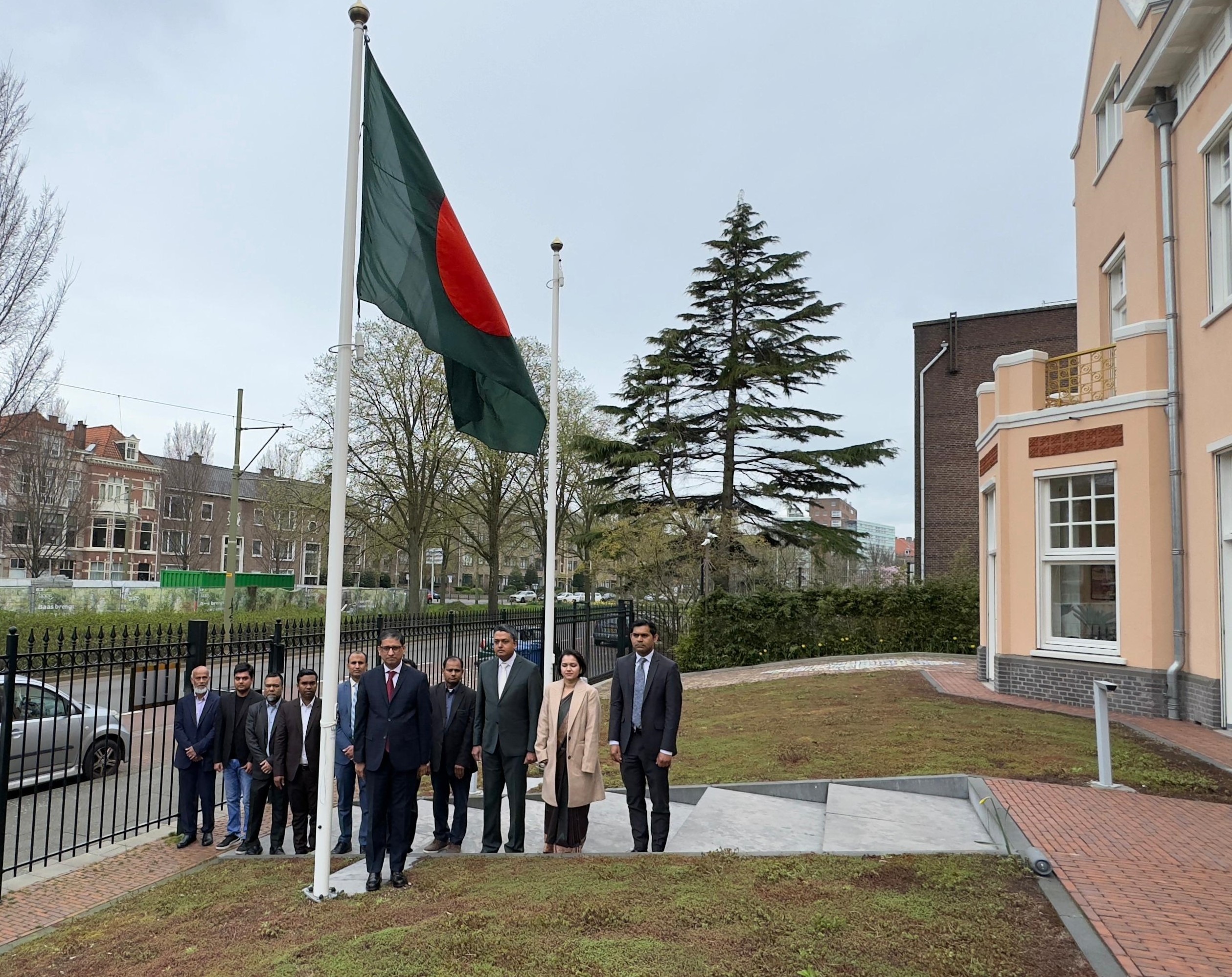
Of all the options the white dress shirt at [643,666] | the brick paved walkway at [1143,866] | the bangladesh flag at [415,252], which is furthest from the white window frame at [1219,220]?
the bangladesh flag at [415,252]

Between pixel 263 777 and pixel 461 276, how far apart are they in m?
4.75

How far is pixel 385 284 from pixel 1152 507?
1039 centimetres

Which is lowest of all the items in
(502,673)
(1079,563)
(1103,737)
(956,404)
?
(1103,737)

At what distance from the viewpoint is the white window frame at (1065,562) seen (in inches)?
465

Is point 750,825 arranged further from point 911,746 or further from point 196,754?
point 196,754

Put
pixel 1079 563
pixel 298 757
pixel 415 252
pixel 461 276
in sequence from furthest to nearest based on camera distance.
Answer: pixel 1079 563 → pixel 298 757 → pixel 461 276 → pixel 415 252

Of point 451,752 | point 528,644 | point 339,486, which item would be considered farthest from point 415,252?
point 528,644

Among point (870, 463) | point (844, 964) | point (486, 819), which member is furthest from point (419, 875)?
point (870, 463)

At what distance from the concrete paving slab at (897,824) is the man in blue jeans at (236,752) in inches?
202

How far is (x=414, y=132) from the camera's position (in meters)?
6.40

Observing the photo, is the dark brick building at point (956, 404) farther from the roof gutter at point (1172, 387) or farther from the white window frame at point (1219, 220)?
the white window frame at point (1219, 220)

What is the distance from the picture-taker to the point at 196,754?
7.93 m

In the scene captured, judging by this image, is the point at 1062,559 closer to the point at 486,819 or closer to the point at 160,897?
the point at 486,819

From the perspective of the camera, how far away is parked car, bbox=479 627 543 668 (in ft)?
46.4
